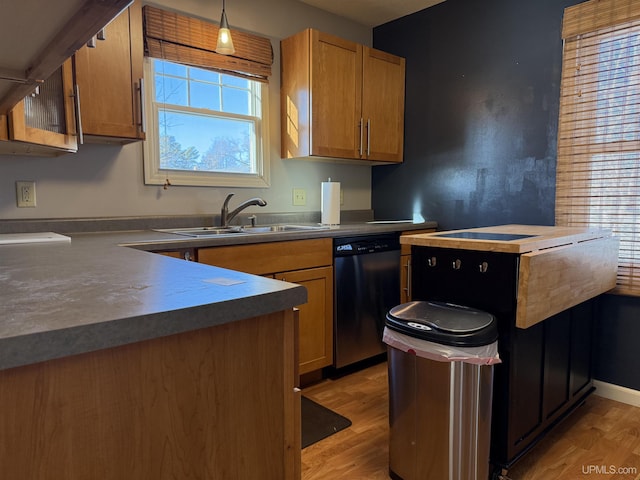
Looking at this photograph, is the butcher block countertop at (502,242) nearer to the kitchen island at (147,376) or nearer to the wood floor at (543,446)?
the wood floor at (543,446)

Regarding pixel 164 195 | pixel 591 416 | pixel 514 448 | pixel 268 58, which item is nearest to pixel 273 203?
pixel 164 195

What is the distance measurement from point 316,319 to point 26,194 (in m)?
1.64

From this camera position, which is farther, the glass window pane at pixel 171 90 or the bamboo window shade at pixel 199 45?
the glass window pane at pixel 171 90

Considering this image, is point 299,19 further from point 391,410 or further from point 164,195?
point 391,410

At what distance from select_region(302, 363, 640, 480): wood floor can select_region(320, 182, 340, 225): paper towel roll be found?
47.6 inches

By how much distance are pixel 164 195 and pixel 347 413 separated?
1.63m

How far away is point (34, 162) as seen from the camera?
211 cm

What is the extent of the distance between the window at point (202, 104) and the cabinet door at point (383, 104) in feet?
2.43

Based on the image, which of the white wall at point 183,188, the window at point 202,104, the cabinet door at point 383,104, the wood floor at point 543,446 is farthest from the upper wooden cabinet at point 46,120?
the cabinet door at point 383,104

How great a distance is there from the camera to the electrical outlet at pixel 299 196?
10.4 feet

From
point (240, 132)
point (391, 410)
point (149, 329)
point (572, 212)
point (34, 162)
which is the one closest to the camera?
point (149, 329)

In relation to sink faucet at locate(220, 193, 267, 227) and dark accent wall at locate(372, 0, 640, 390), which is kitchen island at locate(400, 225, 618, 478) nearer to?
dark accent wall at locate(372, 0, 640, 390)

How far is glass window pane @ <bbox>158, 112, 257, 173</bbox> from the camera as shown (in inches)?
102

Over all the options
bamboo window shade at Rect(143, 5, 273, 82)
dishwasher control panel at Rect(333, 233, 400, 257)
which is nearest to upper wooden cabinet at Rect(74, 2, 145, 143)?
bamboo window shade at Rect(143, 5, 273, 82)
